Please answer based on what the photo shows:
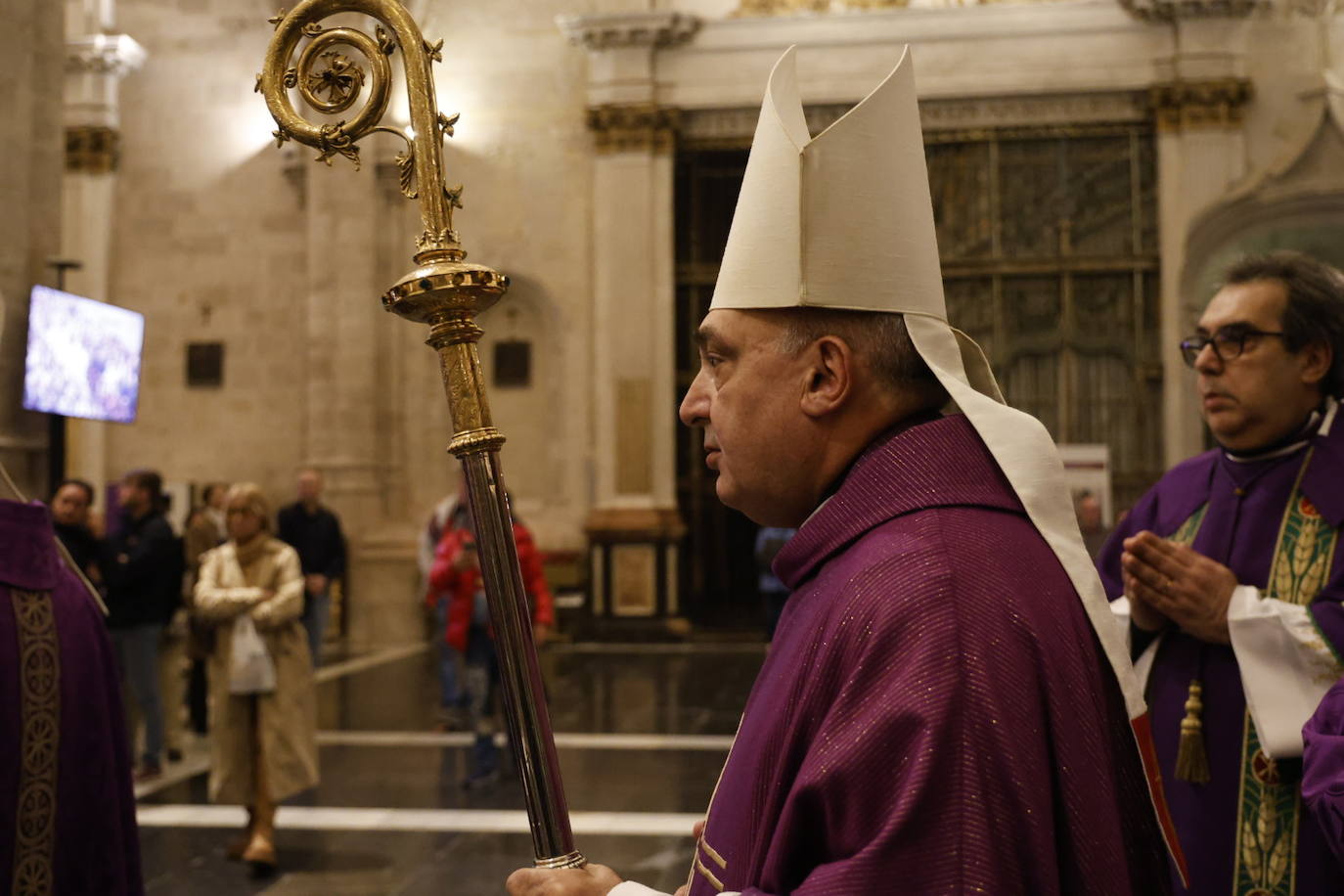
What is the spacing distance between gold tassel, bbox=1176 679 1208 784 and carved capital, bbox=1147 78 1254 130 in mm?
13018

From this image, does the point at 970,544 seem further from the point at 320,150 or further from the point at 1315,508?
the point at 1315,508

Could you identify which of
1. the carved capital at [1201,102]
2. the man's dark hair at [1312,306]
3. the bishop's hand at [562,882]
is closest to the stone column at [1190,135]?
the carved capital at [1201,102]

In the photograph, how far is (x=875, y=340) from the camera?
144 cm

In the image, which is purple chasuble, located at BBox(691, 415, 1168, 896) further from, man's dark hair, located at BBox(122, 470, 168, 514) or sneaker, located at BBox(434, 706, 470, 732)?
sneaker, located at BBox(434, 706, 470, 732)

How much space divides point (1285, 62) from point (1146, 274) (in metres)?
2.66

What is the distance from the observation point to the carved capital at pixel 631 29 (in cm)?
1459

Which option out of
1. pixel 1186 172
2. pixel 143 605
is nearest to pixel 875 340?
pixel 143 605

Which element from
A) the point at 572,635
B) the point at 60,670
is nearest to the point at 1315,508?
the point at 60,670

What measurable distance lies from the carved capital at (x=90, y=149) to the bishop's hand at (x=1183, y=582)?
622 inches

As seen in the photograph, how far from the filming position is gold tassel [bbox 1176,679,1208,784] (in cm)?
248

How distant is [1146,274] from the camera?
14.5 metres

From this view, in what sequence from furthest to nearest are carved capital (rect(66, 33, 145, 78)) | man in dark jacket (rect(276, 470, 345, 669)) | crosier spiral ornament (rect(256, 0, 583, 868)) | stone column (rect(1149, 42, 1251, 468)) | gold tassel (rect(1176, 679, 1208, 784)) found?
1. carved capital (rect(66, 33, 145, 78))
2. stone column (rect(1149, 42, 1251, 468))
3. man in dark jacket (rect(276, 470, 345, 669))
4. gold tassel (rect(1176, 679, 1208, 784))
5. crosier spiral ornament (rect(256, 0, 583, 868))

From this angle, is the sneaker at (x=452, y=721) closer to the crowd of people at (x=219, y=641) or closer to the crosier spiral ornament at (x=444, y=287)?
the crowd of people at (x=219, y=641)

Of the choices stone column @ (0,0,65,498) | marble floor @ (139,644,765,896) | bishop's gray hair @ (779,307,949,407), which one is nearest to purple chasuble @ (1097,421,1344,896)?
bishop's gray hair @ (779,307,949,407)
